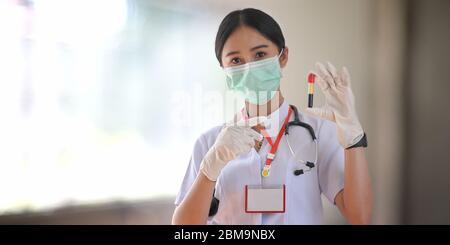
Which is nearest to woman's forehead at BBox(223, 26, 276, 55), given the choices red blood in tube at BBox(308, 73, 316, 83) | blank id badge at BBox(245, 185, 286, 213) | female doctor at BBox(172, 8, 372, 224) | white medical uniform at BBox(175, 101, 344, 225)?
female doctor at BBox(172, 8, 372, 224)

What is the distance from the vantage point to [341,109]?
1499 millimetres

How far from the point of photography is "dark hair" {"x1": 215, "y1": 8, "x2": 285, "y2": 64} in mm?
1499

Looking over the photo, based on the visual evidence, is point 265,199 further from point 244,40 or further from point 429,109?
point 429,109

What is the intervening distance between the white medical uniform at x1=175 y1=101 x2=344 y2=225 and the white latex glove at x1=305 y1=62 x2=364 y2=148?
3cm

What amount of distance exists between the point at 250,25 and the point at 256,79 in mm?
184

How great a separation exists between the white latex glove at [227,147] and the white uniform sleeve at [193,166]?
3 cm

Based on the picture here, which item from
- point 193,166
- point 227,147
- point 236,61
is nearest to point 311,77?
point 236,61

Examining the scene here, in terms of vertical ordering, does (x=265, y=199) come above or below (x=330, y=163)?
below

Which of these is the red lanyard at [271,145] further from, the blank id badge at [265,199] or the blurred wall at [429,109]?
the blurred wall at [429,109]

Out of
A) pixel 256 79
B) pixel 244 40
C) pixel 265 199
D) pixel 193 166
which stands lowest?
pixel 265 199

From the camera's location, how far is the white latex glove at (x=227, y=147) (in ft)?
4.82

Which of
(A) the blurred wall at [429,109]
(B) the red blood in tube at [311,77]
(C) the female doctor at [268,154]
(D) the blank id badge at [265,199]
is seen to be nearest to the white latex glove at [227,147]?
(C) the female doctor at [268,154]
